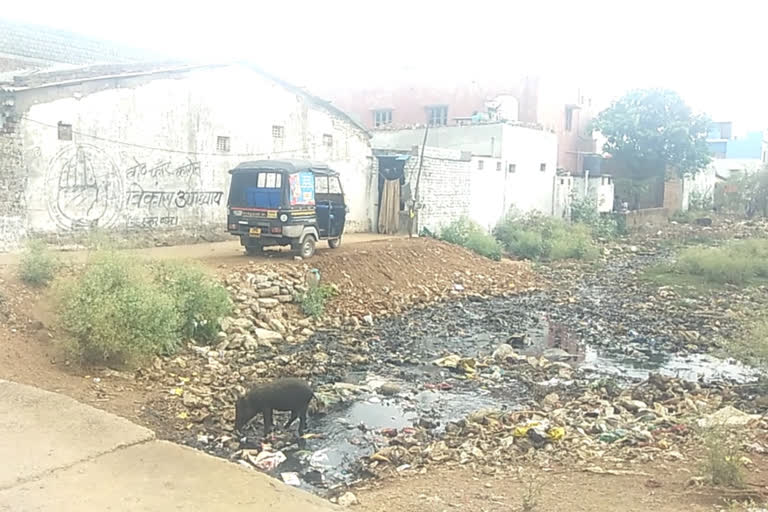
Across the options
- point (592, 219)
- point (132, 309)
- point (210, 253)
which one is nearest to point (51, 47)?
point (210, 253)

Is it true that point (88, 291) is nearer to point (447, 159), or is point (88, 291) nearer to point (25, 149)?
point (25, 149)

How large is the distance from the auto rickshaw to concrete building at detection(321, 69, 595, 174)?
723 inches

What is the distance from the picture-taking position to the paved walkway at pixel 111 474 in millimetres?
4246

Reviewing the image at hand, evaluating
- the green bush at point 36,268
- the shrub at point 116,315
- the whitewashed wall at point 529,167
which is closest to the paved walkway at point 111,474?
the shrub at point 116,315

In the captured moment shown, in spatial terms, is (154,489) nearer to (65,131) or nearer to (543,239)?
(65,131)

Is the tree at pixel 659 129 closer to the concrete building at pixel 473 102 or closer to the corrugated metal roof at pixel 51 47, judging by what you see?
the concrete building at pixel 473 102

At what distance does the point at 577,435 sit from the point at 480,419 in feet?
3.83

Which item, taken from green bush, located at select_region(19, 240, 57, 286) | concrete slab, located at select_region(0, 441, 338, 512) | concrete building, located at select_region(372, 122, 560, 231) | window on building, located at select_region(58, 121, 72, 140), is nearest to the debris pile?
concrete slab, located at select_region(0, 441, 338, 512)

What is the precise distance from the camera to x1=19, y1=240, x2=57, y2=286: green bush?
414 inches

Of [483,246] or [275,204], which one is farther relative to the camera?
[483,246]

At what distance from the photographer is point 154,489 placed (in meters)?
4.46

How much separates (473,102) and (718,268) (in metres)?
17.7

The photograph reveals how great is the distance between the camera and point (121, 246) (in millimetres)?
14930

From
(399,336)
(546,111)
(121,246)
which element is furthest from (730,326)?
(546,111)
